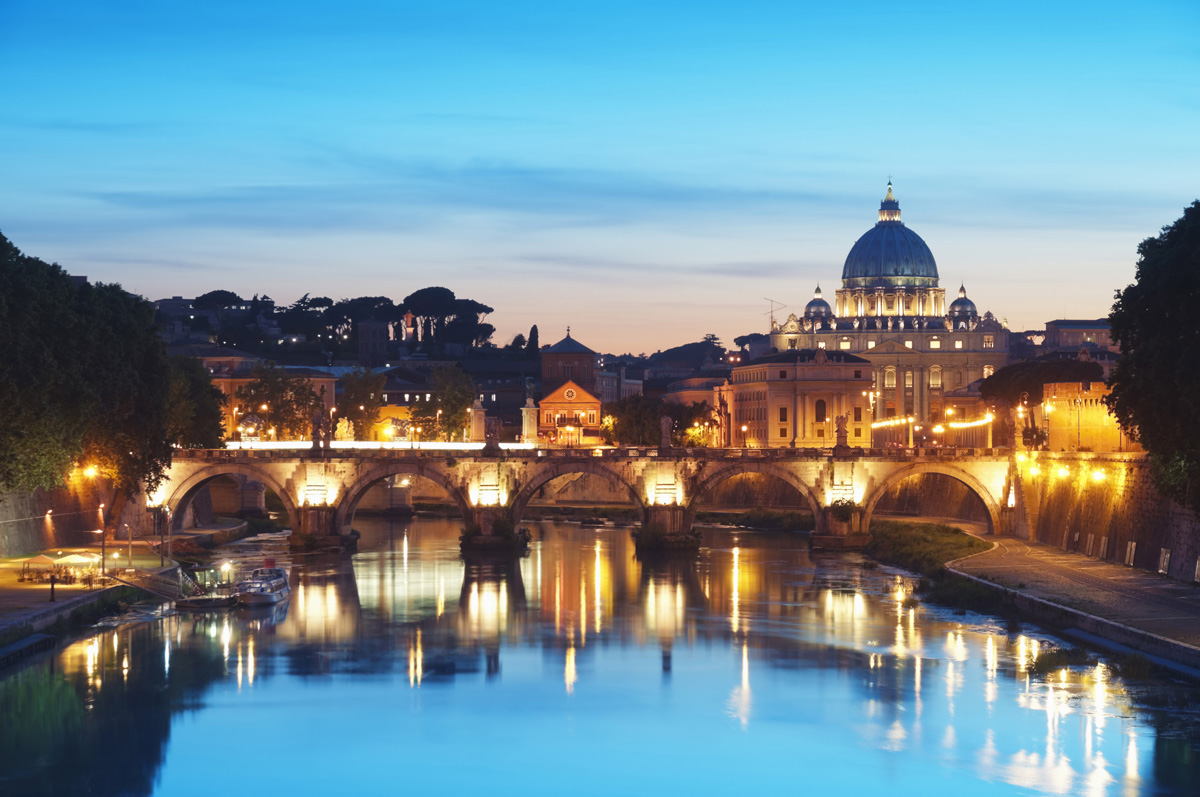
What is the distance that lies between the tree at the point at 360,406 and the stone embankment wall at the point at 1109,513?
189 feet

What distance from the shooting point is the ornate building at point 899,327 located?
524 feet

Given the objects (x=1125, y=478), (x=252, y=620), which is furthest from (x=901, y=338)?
(x=252, y=620)

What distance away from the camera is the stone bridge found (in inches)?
2665

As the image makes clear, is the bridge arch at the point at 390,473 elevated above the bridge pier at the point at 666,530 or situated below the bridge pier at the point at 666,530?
above

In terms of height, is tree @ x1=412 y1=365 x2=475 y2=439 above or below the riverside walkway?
above

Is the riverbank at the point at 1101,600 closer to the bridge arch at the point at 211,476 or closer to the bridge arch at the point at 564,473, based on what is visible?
the bridge arch at the point at 564,473

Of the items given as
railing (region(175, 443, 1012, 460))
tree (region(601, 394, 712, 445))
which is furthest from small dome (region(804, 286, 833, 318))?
railing (region(175, 443, 1012, 460))

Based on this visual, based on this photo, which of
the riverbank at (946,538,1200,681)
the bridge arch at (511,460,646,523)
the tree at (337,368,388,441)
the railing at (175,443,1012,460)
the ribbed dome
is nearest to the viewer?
the riverbank at (946,538,1200,681)

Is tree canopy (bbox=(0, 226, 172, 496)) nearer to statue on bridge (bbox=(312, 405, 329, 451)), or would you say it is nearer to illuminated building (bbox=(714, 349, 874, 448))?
statue on bridge (bbox=(312, 405, 329, 451))

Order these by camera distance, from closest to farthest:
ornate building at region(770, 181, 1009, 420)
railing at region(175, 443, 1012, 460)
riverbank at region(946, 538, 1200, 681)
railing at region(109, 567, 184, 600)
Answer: riverbank at region(946, 538, 1200, 681)
railing at region(109, 567, 184, 600)
railing at region(175, 443, 1012, 460)
ornate building at region(770, 181, 1009, 420)

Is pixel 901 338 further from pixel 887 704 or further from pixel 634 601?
pixel 887 704

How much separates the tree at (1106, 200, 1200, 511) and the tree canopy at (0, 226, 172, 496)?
92.4 feet

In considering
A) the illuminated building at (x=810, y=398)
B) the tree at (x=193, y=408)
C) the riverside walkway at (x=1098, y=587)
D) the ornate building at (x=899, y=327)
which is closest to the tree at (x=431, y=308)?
the ornate building at (x=899, y=327)

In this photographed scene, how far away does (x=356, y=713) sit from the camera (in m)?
34.7
